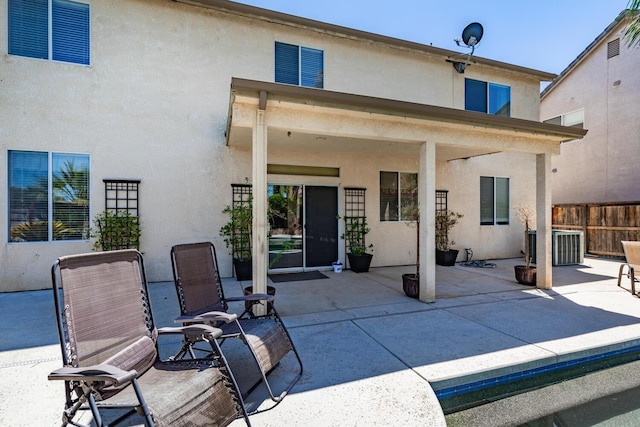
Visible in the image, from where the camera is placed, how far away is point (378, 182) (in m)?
8.72

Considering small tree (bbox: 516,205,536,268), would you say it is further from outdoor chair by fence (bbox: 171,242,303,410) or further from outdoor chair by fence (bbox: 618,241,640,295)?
outdoor chair by fence (bbox: 171,242,303,410)

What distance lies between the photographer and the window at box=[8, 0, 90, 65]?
616cm

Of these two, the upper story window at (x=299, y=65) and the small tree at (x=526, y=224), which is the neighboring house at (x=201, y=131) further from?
the small tree at (x=526, y=224)

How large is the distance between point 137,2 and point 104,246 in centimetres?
507

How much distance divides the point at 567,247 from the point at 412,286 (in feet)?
20.5

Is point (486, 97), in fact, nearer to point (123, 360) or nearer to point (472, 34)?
point (472, 34)

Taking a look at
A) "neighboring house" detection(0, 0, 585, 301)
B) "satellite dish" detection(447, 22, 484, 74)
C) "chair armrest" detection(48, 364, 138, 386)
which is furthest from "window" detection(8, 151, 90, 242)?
"satellite dish" detection(447, 22, 484, 74)

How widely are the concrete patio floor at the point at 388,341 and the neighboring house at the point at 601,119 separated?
6884 millimetres

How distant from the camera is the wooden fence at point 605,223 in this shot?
964 centimetres

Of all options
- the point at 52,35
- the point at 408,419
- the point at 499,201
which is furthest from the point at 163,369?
the point at 499,201

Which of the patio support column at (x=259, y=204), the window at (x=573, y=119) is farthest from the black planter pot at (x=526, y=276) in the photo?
the window at (x=573, y=119)

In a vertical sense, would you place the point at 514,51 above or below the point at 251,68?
above

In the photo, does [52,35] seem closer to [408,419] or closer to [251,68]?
[251,68]

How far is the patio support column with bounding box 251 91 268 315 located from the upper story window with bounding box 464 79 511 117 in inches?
297
